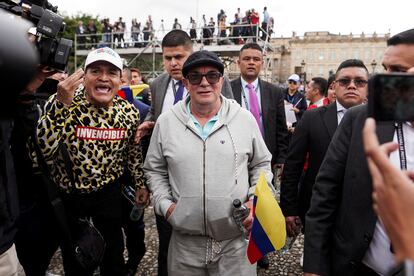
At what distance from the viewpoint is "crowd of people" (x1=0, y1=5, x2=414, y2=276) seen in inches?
61.2

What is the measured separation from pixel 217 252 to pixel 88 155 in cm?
114

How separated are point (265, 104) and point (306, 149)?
111 centimetres

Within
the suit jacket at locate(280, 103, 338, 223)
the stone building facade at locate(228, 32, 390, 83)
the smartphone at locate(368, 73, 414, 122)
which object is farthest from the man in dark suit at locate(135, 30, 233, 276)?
the stone building facade at locate(228, 32, 390, 83)

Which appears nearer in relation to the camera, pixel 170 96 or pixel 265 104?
pixel 170 96

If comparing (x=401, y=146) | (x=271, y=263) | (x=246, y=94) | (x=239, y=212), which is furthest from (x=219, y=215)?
(x=246, y=94)

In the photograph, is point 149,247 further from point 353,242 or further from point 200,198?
point 353,242

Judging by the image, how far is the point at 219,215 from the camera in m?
1.96

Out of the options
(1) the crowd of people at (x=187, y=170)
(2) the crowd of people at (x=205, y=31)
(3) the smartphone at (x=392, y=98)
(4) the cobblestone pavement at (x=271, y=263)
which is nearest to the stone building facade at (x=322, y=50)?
(2) the crowd of people at (x=205, y=31)

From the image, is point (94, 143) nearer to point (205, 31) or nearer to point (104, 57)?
point (104, 57)

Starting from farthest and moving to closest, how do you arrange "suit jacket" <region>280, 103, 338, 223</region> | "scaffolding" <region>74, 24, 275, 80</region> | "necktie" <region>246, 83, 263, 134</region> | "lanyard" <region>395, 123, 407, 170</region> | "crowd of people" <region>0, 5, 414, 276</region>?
"scaffolding" <region>74, 24, 275, 80</region> < "necktie" <region>246, 83, 263, 134</region> < "suit jacket" <region>280, 103, 338, 223</region> < "crowd of people" <region>0, 5, 414, 276</region> < "lanyard" <region>395, 123, 407, 170</region>

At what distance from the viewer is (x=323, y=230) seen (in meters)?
1.67

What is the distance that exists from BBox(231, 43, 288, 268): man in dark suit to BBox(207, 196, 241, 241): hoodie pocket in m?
1.81

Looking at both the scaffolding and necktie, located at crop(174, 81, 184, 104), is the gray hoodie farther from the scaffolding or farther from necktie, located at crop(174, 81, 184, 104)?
the scaffolding

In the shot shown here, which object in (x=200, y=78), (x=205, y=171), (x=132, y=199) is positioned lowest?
(x=132, y=199)
